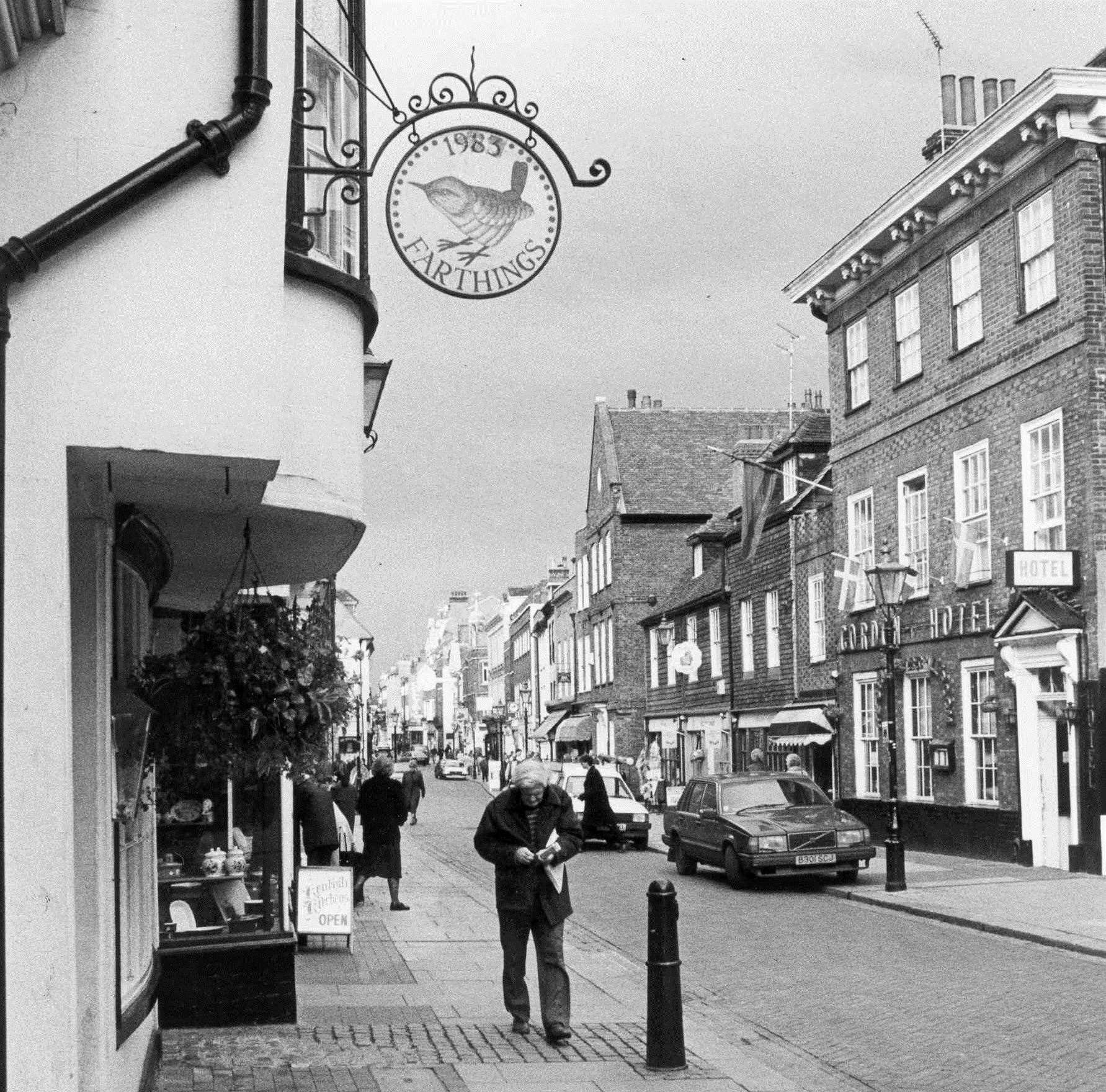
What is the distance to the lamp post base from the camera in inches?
792

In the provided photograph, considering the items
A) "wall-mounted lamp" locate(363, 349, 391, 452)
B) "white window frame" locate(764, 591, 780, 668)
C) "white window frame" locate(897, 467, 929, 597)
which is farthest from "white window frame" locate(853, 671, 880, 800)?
"wall-mounted lamp" locate(363, 349, 391, 452)

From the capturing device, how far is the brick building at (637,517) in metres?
58.0

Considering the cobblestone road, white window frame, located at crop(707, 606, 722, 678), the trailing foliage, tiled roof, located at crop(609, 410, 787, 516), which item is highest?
tiled roof, located at crop(609, 410, 787, 516)

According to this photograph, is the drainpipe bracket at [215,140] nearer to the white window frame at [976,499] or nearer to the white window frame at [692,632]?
the white window frame at [976,499]

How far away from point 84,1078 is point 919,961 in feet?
31.1

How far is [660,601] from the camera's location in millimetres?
55000

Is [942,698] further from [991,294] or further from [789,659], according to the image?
[789,659]

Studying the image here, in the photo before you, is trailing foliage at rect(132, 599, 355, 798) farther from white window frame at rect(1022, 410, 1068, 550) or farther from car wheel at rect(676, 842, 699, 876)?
car wheel at rect(676, 842, 699, 876)

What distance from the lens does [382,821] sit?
18.5m

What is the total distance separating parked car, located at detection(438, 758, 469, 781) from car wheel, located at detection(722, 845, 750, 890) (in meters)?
71.8

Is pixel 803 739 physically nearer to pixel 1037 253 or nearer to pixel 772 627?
pixel 772 627

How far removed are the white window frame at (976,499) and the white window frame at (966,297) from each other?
1.77 m

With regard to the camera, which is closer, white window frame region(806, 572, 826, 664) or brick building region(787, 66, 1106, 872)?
brick building region(787, 66, 1106, 872)

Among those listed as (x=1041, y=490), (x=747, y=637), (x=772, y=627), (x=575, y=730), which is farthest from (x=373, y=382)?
(x=575, y=730)
